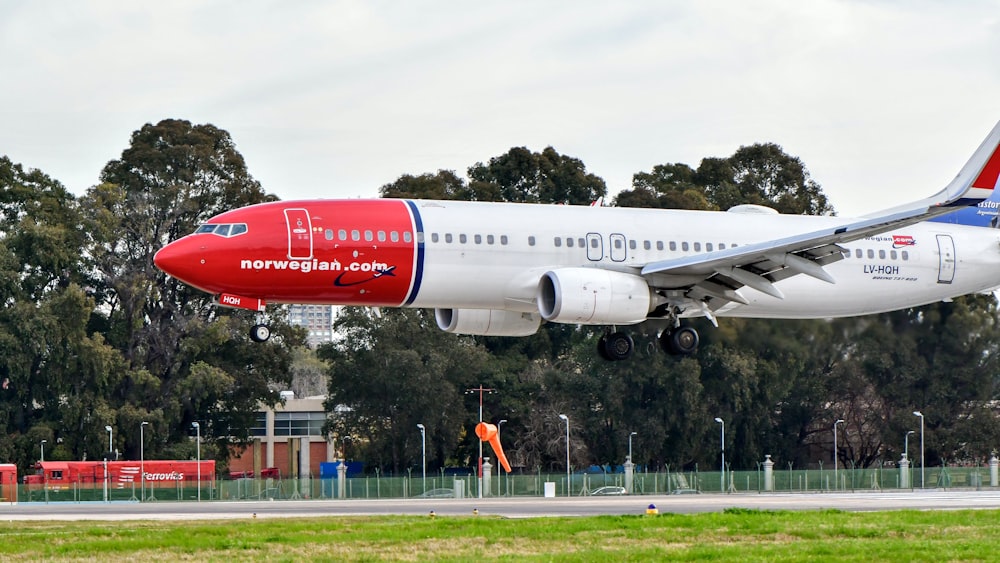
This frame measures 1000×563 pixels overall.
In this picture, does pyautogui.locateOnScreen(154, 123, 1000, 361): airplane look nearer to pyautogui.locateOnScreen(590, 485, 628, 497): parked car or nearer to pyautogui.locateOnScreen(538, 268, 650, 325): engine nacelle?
pyautogui.locateOnScreen(538, 268, 650, 325): engine nacelle

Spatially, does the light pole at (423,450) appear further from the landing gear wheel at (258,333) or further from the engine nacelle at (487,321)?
the landing gear wheel at (258,333)

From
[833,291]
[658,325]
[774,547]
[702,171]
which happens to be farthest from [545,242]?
[702,171]

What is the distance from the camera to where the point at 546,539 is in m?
31.0

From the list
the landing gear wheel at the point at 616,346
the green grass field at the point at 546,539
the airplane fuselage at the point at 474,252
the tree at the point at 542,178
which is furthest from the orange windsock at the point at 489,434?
the green grass field at the point at 546,539

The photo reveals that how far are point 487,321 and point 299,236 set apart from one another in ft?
24.6

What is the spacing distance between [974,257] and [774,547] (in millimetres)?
23963

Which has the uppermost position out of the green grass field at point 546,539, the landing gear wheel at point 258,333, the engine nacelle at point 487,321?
the engine nacelle at point 487,321

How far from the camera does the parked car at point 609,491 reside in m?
75.4

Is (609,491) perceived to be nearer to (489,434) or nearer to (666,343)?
(489,434)

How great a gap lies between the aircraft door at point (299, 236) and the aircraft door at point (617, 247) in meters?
8.91

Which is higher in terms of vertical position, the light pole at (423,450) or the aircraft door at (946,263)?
the aircraft door at (946,263)

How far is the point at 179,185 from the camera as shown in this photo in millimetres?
99812

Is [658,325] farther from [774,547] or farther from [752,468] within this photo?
[774,547]

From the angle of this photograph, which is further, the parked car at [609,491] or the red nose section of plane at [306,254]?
the parked car at [609,491]
